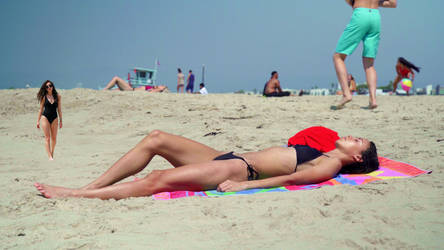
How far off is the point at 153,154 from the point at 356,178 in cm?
196

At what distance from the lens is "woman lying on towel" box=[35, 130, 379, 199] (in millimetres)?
2877

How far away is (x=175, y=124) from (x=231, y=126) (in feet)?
4.29

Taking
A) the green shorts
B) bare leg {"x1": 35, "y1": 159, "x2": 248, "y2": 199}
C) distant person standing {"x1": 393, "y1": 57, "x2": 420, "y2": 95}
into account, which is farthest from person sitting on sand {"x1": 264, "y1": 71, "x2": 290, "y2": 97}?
bare leg {"x1": 35, "y1": 159, "x2": 248, "y2": 199}

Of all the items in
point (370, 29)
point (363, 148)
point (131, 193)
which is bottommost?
point (131, 193)

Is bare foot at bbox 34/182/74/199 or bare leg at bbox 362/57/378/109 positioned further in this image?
bare leg at bbox 362/57/378/109

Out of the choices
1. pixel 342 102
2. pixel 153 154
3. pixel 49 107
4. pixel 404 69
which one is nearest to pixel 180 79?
pixel 404 69

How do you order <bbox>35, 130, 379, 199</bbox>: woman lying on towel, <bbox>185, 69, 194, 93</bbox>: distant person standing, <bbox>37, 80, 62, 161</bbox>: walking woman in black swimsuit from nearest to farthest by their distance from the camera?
1. <bbox>35, 130, 379, 199</bbox>: woman lying on towel
2. <bbox>37, 80, 62, 161</bbox>: walking woman in black swimsuit
3. <bbox>185, 69, 194, 93</bbox>: distant person standing

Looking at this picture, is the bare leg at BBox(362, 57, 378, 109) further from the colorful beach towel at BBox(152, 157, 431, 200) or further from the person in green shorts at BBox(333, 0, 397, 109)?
the colorful beach towel at BBox(152, 157, 431, 200)

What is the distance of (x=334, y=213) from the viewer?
226 cm

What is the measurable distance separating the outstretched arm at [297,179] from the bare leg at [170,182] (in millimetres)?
108

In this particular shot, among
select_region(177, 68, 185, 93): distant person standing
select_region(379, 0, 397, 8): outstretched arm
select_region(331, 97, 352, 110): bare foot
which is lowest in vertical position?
select_region(331, 97, 352, 110): bare foot

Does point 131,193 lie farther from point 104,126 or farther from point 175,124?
point 104,126

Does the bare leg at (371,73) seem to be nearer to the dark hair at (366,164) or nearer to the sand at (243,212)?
the sand at (243,212)

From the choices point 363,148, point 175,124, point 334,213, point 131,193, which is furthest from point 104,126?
point 334,213
